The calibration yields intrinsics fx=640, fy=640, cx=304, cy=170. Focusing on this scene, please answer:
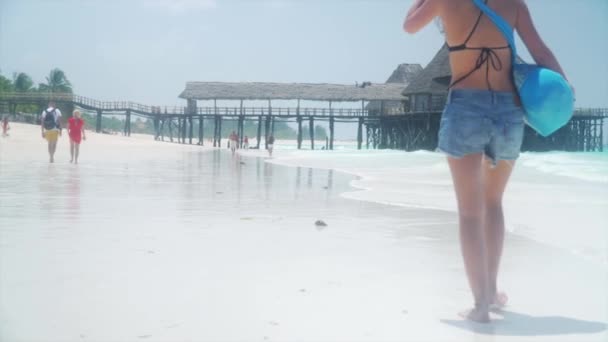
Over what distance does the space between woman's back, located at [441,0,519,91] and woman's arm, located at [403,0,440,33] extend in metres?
0.04

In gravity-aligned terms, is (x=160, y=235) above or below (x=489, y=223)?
below

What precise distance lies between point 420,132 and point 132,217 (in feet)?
128

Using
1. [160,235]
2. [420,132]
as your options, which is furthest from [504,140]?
[420,132]

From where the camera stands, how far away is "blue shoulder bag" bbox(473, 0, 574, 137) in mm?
2418

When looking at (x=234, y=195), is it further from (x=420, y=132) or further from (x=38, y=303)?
(x=420, y=132)

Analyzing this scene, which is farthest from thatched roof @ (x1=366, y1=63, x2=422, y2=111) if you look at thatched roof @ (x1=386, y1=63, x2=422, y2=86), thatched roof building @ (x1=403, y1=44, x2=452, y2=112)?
thatched roof building @ (x1=403, y1=44, x2=452, y2=112)

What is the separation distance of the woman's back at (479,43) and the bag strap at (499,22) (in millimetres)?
28

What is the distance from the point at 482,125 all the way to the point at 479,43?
325 millimetres

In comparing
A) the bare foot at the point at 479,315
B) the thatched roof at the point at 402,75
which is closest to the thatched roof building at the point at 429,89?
the thatched roof at the point at 402,75

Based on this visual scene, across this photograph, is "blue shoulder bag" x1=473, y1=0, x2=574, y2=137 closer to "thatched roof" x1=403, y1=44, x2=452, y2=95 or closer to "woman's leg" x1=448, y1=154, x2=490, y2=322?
"woman's leg" x1=448, y1=154, x2=490, y2=322

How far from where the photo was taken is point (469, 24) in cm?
246

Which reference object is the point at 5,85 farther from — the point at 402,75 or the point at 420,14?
the point at 420,14

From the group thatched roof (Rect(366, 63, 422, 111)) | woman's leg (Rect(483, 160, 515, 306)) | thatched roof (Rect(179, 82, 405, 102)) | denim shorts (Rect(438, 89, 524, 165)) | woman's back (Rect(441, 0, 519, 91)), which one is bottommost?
woman's leg (Rect(483, 160, 515, 306))

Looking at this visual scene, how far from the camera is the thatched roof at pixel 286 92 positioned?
4784 cm
